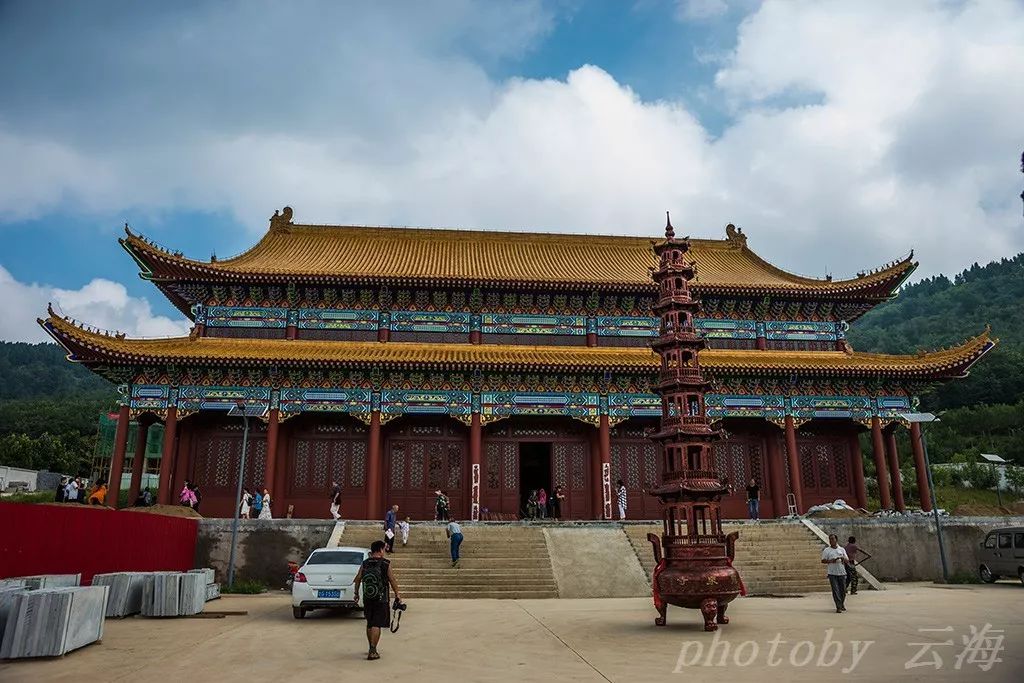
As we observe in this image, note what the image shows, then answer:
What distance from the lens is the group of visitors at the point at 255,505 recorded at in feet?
68.5

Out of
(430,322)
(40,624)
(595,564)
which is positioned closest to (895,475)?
(595,564)

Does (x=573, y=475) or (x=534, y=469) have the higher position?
(x=534, y=469)

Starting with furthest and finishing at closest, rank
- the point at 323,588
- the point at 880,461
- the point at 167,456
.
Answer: the point at 880,461 < the point at 167,456 < the point at 323,588

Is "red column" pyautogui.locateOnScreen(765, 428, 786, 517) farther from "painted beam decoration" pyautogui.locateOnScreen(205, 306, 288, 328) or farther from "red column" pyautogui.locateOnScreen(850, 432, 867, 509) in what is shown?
"painted beam decoration" pyautogui.locateOnScreen(205, 306, 288, 328)

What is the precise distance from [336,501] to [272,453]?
2761 mm

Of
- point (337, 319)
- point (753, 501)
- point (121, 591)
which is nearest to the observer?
point (121, 591)

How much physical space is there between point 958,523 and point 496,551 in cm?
1397

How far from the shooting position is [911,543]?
2012 centimetres

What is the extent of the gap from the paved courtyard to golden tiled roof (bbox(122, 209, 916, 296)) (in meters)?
14.3

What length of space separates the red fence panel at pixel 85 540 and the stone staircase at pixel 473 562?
4.34 metres

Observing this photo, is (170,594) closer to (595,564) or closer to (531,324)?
(595,564)

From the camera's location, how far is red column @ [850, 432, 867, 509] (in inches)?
1001

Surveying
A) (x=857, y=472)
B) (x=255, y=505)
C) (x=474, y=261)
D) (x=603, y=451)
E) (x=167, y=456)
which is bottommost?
(x=255, y=505)

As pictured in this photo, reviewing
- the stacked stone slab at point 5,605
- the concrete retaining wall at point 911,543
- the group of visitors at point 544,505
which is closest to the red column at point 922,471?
the concrete retaining wall at point 911,543
